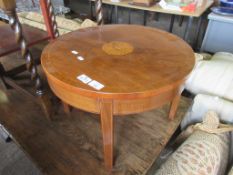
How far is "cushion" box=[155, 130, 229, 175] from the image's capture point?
81 cm

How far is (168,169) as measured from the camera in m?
0.84

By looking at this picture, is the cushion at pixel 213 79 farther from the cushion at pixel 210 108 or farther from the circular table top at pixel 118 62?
the circular table top at pixel 118 62

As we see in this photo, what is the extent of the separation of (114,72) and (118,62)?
0.08m

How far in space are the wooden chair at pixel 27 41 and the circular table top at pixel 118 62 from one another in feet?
0.45

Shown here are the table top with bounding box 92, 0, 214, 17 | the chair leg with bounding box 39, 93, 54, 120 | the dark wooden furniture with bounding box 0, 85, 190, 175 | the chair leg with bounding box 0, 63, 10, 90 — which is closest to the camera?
the dark wooden furniture with bounding box 0, 85, 190, 175

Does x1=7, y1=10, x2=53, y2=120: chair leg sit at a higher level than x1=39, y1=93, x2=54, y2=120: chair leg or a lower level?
higher

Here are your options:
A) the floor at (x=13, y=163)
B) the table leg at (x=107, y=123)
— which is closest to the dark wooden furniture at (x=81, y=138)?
the table leg at (x=107, y=123)

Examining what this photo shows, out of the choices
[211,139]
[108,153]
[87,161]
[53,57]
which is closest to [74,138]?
[87,161]

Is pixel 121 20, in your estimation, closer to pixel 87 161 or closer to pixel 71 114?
pixel 71 114

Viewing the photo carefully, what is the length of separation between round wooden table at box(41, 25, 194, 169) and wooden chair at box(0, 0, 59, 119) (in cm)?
14

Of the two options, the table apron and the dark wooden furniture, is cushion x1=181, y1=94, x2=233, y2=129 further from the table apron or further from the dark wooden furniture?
the table apron

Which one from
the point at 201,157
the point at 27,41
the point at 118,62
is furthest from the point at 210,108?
the point at 27,41

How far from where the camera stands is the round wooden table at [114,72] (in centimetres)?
67

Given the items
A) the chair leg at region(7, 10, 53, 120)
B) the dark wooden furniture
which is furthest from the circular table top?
the dark wooden furniture
